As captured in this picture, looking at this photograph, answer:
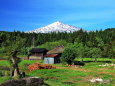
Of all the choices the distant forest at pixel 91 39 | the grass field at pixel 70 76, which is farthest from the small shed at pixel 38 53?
the grass field at pixel 70 76

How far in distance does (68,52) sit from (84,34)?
7090 cm

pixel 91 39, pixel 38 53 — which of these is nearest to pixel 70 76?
pixel 38 53

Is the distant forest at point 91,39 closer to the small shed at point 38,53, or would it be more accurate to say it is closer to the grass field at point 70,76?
→ the small shed at point 38,53

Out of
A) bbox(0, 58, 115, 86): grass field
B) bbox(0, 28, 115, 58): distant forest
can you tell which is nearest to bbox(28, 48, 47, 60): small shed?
bbox(0, 28, 115, 58): distant forest

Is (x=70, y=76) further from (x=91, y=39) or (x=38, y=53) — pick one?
(x=91, y=39)

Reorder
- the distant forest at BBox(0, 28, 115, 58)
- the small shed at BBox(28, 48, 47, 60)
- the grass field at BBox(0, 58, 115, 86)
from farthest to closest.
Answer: the distant forest at BBox(0, 28, 115, 58) < the small shed at BBox(28, 48, 47, 60) < the grass field at BBox(0, 58, 115, 86)

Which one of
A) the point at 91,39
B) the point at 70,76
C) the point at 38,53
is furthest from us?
the point at 91,39

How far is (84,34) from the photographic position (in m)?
122

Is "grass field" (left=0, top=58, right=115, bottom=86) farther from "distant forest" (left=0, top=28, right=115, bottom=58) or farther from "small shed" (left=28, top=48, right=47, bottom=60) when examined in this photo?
"small shed" (left=28, top=48, right=47, bottom=60)

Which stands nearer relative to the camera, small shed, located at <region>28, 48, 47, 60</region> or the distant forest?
small shed, located at <region>28, 48, 47, 60</region>

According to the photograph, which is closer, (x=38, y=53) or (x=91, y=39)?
(x=38, y=53)

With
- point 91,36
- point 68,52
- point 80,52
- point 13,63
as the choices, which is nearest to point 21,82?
point 13,63

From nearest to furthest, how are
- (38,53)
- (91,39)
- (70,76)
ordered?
(70,76) < (38,53) < (91,39)

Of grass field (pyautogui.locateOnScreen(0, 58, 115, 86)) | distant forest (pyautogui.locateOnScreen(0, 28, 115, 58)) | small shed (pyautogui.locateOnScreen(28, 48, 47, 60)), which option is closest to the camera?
grass field (pyautogui.locateOnScreen(0, 58, 115, 86))
